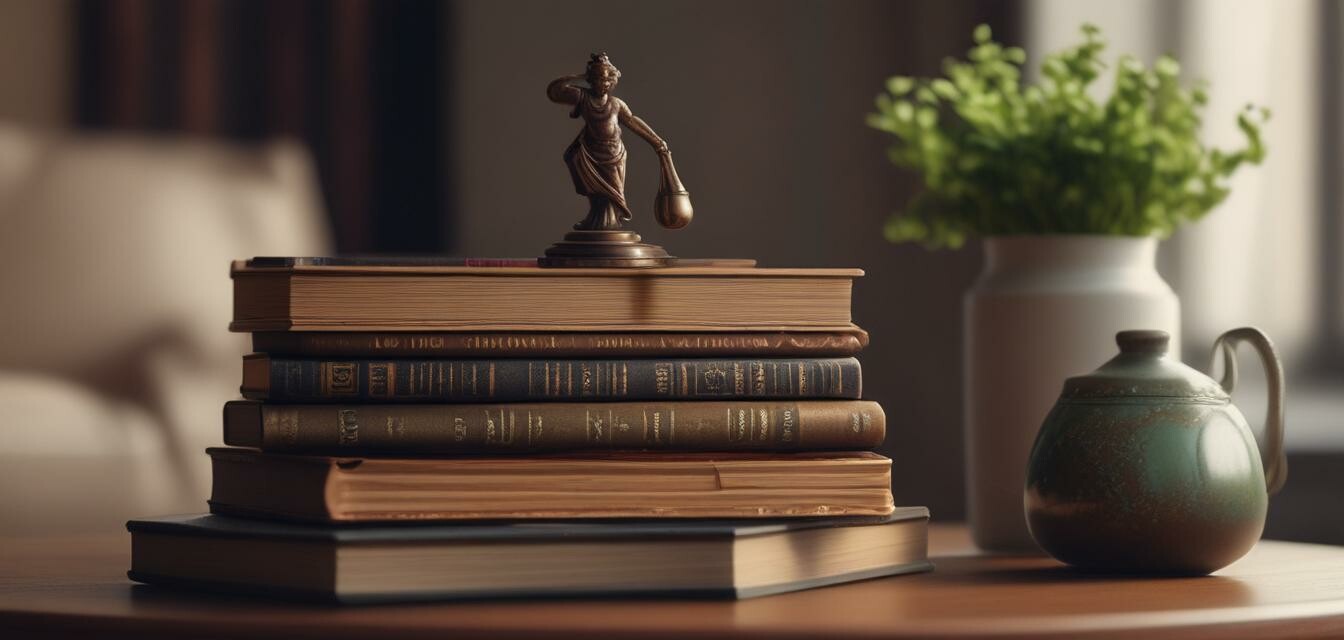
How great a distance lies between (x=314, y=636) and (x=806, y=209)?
2.39 meters

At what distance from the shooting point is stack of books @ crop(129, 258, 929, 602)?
0.81m

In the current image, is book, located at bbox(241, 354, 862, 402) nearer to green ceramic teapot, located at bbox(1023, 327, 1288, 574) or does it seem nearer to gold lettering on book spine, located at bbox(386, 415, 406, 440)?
gold lettering on book spine, located at bbox(386, 415, 406, 440)

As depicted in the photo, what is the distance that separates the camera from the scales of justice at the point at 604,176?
92cm

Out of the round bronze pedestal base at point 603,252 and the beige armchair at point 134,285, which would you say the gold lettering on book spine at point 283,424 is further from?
the beige armchair at point 134,285

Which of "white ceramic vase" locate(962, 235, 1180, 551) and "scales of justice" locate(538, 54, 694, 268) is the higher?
"scales of justice" locate(538, 54, 694, 268)

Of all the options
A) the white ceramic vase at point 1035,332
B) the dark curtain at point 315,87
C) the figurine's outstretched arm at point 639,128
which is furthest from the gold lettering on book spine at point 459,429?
the dark curtain at point 315,87

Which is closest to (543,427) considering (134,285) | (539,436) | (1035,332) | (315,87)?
(539,436)

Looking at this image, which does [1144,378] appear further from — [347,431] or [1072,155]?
[347,431]

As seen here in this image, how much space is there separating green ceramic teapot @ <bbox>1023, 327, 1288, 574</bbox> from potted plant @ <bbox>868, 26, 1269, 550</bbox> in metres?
0.21

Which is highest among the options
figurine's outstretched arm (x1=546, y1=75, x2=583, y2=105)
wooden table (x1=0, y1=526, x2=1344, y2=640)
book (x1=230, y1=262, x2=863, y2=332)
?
figurine's outstretched arm (x1=546, y1=75, x2=583, y2=105)

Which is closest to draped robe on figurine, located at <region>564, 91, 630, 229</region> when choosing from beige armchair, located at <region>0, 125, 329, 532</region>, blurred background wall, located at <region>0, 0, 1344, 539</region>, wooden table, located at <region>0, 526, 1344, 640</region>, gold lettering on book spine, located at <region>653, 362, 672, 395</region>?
gold lettering on book spine, located at <region>653, 362, 672, 395</region>

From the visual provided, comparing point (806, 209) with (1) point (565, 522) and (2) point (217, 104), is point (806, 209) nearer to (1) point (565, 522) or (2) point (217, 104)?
(2) point (217, 104)

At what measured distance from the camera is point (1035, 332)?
1211 millimetres

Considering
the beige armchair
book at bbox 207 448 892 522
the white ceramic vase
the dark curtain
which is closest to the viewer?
book at bbox 207 448 892 522
